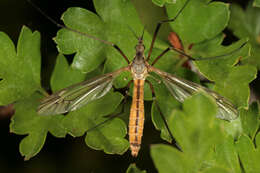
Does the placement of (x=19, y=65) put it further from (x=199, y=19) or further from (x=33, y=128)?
(x=199, y=19)

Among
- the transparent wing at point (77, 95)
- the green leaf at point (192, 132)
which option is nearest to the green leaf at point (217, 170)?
the green leaf at point (192, 132)

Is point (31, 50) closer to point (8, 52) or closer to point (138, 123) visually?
point (8, 52)

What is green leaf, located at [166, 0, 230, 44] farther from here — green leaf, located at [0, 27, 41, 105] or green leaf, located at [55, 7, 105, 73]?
green leaf, located at [0, 27, 41, 105]

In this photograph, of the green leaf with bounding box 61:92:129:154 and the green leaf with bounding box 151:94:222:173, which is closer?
the green leaf with bounding box 151:94:222:173

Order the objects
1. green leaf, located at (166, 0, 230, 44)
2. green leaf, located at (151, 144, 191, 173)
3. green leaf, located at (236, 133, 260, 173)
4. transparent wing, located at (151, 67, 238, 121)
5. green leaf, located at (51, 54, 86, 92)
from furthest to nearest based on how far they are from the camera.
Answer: green leaf, located at (51, 54, 86, 92) → green leaf, located at (166, 0, 230, 44) → transparent wing, located at (151, 67, 238, 121) → green leaf, located at (236, 133, 260, 173) → green leaf, located at (151, 144, 191, 173)

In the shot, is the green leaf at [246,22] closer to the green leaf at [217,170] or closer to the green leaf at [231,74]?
the green leaf at [231,74]

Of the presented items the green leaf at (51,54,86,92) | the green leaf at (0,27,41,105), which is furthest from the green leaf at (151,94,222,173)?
the green leaf at (0,27,41,105)

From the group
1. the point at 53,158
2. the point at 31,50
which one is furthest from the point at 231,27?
the point at 53,158

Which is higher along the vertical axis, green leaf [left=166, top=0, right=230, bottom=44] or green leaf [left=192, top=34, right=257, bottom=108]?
green leaf [left=166, top=0, right=230, bottom=44]
